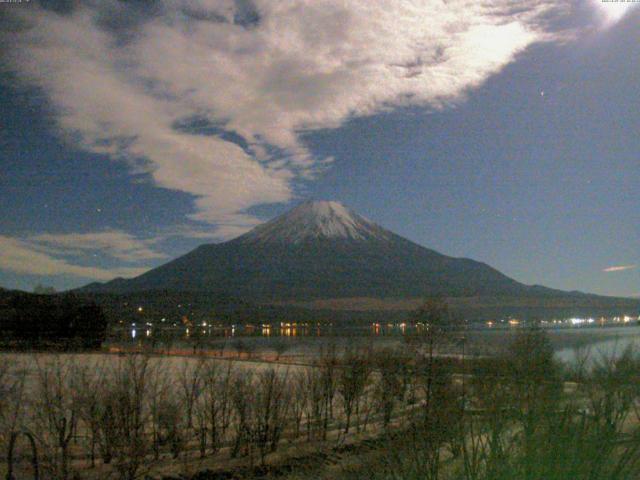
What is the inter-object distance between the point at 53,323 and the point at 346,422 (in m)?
40.4

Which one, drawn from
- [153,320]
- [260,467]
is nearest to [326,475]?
[260,467]

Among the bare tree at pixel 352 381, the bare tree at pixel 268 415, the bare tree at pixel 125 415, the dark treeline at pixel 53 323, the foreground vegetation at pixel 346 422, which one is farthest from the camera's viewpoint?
the dark treeline at pixel 53 323

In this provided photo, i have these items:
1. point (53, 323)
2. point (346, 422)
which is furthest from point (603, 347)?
point (53, 323)

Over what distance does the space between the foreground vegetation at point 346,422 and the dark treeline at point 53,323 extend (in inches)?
1110

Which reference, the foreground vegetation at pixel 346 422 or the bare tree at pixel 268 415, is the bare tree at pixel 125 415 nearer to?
the foreground vegetation at pixel 346 422

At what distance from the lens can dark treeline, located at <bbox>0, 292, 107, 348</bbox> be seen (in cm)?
5334

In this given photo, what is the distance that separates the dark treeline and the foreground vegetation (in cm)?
2819

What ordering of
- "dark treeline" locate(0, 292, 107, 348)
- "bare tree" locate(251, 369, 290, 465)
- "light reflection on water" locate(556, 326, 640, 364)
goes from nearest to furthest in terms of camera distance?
"light reflection on water" locate(556, 326, 640, 364) < "bare tree" locate(251, 369, 290, 465) < "dark treeline" locate(0, 292, 107, 348)

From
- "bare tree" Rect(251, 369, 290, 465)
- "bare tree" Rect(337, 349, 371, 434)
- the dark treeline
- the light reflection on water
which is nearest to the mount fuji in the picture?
the dark treeline

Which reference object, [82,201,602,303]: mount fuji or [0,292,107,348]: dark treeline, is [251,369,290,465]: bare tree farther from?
[82,201,602,303]: mount fuji

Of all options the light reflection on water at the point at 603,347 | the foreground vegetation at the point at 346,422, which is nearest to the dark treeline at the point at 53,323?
the foreground vegetation at the point at 346,422

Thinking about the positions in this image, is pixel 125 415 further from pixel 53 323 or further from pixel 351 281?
pixel 351 281

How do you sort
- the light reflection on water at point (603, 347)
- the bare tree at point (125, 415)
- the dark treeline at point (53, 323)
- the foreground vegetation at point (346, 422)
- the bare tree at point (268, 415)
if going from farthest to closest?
the dark treeline at point (53, 323) < the bare tree at point (268, 415) < the bare tree at point (125, 415) < the light reflection on water at point (603, 347) < the foreground vegetation at point (346, 422)

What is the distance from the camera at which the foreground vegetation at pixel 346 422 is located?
15.9 ft
